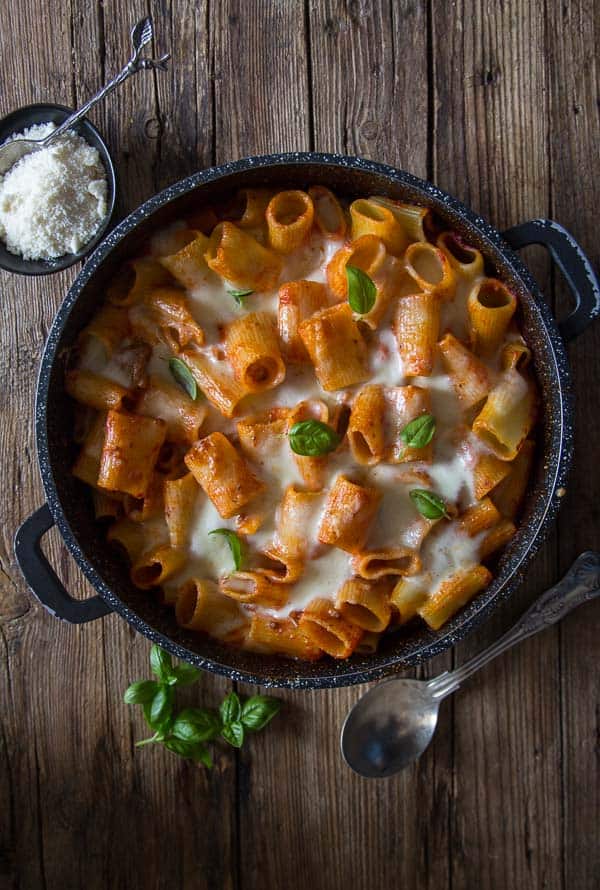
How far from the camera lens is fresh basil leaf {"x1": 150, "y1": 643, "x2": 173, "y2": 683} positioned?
2658 millimetres

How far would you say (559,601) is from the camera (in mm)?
2609

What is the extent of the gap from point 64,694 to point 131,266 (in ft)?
4.57

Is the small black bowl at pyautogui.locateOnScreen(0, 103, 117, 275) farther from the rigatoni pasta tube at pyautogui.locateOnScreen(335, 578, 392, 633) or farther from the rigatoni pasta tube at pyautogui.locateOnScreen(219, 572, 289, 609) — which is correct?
the rigatoni pasta tube at pyautogui.locateOnScreen(335, 578, 392, 633)

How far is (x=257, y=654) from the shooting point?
2521 mm

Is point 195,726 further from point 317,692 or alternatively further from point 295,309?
point 295,309

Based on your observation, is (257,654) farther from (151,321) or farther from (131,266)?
(131,266)

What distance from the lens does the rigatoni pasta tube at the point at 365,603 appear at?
2375 millimetres

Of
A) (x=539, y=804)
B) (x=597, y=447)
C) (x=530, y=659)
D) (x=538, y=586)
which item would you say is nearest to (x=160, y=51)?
(x=597, y=447)

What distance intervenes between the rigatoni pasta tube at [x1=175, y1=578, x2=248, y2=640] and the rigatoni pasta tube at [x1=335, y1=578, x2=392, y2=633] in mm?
310

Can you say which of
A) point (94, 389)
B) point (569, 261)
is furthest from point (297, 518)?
point (569, 261)

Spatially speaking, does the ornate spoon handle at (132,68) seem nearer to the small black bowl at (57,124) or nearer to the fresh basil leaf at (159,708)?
the small black bowl at (57,124)

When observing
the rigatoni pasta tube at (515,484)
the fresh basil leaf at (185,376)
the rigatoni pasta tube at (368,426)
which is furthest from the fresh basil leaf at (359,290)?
the rigatoni pasta tube at (515,484)

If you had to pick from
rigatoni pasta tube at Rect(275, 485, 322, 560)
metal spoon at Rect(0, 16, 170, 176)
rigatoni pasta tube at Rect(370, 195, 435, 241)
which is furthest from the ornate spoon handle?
rigatoni pasta tube at Rect(275, 485, 322, 560)

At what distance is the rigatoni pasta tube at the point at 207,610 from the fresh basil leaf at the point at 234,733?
36cm
